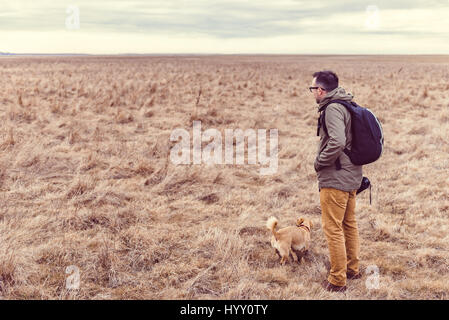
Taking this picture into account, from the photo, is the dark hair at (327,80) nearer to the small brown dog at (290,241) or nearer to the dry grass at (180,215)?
the small brown dog at (290,241)

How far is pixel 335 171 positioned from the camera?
129 inches

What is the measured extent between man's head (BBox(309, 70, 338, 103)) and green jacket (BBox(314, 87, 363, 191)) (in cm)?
4

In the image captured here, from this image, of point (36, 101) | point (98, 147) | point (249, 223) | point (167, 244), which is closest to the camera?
point (167, 244)

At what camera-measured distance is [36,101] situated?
13.0m

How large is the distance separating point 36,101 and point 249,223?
10.8 m

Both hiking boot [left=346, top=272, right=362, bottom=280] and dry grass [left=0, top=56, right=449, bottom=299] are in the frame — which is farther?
hiking boot [left=346, top=272, right=362, bottom=280]

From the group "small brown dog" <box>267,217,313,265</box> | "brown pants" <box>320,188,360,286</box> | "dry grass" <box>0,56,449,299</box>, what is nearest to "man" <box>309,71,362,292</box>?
"brown pants" <box>320,188,360,286</box>

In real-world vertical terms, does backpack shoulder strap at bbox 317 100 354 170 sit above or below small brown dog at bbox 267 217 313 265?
above

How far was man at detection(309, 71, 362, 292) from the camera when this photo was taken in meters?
3.14

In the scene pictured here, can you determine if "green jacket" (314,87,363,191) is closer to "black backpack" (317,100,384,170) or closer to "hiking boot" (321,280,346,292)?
"black backpack" (317,100,384,170)

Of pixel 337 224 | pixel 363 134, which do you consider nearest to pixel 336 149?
pixel 363 134
